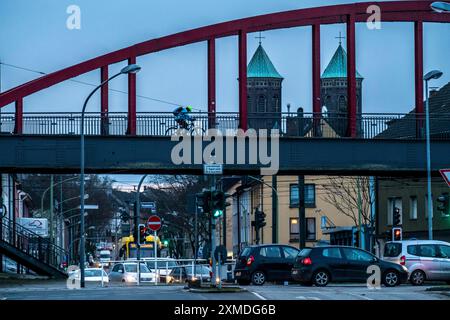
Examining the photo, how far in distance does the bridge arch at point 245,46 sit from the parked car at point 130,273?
8.74 m

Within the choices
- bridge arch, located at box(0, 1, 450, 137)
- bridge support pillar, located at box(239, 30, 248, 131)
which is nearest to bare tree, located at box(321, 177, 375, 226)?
bridge arch, located at box(0, 1, 450, 137)

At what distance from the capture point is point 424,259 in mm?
37812

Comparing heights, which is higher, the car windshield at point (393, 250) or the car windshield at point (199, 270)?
the car windshield at point (393, 250)

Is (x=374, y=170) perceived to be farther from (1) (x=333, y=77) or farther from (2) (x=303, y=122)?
(1) (x=333, y=77)

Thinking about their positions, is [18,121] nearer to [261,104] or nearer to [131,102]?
[131,102]

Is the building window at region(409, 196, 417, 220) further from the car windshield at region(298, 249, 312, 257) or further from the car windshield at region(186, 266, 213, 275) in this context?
the car windshield at region(298, 249, 312, 257)

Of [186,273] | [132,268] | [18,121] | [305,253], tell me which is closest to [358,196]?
[186,273]

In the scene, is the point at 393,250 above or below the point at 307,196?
below

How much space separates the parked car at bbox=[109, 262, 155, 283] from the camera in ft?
156

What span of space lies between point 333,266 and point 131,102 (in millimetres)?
10550

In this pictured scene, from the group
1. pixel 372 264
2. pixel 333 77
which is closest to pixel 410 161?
pixel 372 264

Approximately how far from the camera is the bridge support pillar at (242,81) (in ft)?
133

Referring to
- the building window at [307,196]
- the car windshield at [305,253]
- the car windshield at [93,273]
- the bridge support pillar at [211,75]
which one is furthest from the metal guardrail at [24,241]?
the building window at [307,196]

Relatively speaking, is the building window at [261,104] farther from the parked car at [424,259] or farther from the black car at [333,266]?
the black car at [333,266]
